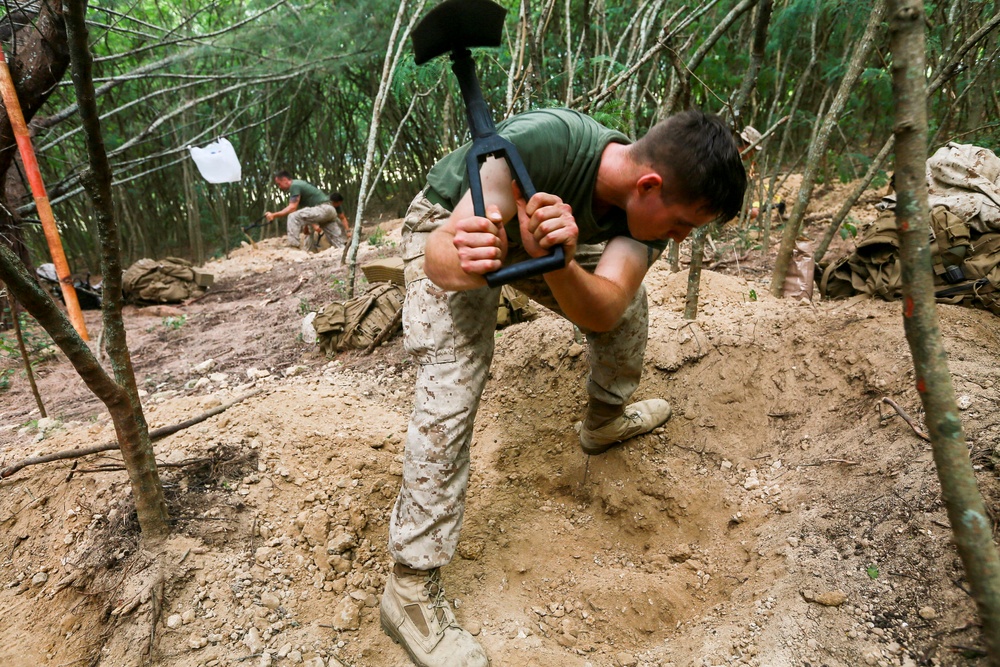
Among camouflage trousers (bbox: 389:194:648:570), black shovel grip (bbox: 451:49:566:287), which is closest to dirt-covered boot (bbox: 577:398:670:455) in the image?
camouflage trousers (bbox: 389:194:648:570)

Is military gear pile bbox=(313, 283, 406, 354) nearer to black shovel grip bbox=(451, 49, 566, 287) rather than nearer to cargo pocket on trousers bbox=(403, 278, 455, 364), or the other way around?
cargo pocket on trousers bbox=(403, 278, 455, 364)

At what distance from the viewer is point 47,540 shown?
1631mm

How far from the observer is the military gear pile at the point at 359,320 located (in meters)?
3.42

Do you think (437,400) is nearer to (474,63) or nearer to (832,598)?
(474,63)

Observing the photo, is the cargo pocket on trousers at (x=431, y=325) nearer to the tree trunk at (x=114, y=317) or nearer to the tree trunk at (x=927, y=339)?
the tree trunk at (x=114, y=317)

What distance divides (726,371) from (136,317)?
6222 millimetres

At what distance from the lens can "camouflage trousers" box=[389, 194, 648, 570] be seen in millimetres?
1439

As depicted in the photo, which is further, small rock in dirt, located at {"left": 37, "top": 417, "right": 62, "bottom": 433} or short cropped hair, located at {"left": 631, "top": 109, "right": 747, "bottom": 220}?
small rock in dirt, located at {"left": 37, "top": 417, "right": 62, "bottom": 433}

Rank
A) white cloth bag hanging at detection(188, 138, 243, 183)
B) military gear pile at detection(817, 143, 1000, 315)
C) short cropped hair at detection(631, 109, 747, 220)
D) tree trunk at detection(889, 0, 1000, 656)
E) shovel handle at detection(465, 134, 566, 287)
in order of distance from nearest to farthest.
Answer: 1. tree trunk at detection(889, 0, 1000, 656)
2. shovel handle at detection(465, 134, 566, 287)
3. short cropped hair at detection(631, 109, 747, 220)
4. military gear pile at detection(817, 143, 1000, 315)
5. white cloth bag hanging at detection(188, 138, 243, 183)

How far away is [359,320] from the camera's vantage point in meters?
3.43

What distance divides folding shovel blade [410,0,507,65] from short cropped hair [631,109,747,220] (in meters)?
0.46

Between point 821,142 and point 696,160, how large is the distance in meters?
2.00

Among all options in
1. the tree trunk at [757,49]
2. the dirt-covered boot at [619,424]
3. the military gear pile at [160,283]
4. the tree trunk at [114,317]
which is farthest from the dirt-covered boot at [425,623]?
the military gear pile at [160,283]

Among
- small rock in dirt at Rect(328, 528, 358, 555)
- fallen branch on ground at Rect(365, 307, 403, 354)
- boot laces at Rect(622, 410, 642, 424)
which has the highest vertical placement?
boot laces at Rect(622, 410, 642, 424)
